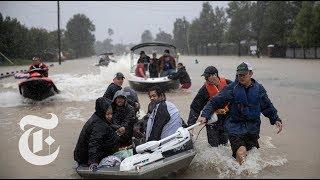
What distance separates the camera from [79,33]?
10506cm

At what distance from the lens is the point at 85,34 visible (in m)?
107

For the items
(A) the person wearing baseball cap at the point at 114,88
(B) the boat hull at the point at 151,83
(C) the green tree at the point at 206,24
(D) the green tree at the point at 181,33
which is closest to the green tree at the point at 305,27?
(B) the boat hull at the point at 151,83

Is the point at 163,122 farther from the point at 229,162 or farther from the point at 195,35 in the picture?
the point at 195,35

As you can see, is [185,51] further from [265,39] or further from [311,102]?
[311,102]

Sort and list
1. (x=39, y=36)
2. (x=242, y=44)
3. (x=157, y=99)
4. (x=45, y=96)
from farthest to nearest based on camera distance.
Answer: (x=242, y=44), (x=39, y=36), (x=45, y=96), (x=157, y=99)

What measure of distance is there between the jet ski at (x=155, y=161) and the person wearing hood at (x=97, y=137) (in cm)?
18

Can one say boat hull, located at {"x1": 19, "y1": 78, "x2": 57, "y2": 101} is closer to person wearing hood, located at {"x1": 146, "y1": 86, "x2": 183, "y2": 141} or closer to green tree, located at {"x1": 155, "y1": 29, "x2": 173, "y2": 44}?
person wearing hood, located at {"x1": 146, "y1": 86, "x2": 183, "y2": 141}

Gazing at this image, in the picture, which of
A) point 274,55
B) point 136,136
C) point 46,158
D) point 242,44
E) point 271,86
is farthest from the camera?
point 242,44

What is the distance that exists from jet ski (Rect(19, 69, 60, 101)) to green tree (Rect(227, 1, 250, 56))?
5534 cm

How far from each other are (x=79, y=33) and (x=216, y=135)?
101 meters

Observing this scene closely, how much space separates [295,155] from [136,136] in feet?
9.77

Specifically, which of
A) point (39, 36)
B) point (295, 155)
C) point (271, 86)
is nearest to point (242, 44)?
point (39, 36)

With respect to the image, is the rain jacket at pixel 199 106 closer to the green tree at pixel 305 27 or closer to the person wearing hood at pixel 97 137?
the person wearing hood at pixel 97 137

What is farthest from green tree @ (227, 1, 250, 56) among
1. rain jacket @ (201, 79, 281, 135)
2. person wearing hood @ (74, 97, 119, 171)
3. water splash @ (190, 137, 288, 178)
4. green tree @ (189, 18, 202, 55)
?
person wearing hood @ (74, 97, 119, 171)
